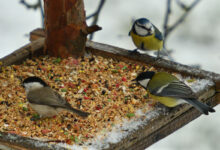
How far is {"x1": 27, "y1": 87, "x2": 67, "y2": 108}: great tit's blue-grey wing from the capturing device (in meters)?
3.18

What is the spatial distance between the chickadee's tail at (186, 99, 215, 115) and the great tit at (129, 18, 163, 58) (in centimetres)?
82

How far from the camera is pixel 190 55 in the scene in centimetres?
593

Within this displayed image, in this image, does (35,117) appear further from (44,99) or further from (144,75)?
(144,75)

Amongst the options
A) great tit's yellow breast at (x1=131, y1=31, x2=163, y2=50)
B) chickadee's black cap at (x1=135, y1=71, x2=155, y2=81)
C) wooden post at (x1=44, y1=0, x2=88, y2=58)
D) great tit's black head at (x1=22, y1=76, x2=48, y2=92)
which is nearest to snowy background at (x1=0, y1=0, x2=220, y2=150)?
great tit's yellow breast at (x1=131, y1=31, x2=163, y2=50)

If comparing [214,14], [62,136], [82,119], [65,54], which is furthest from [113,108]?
[214,14]

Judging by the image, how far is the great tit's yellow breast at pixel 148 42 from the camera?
3984 mm

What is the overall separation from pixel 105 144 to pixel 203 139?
2.51 meters

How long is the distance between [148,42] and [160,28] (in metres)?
1.98

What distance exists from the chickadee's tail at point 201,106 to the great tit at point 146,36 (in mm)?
822

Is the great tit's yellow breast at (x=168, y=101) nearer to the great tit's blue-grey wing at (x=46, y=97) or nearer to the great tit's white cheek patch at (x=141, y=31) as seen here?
the great tit's blue-grey wing at (x=46, y=97)

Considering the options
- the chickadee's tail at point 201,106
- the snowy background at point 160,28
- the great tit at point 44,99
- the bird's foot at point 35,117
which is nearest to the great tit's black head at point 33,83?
the great tit at point 44,99

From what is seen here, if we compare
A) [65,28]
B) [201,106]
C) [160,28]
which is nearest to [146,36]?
[65,28]

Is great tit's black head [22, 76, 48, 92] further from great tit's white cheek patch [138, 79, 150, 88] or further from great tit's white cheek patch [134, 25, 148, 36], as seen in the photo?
great tit's white cheek patch [134, 25, 148, 36]

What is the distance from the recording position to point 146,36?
157 inches
